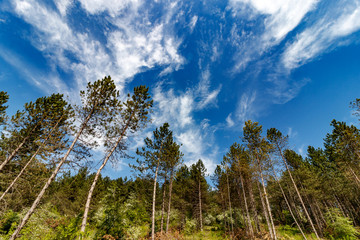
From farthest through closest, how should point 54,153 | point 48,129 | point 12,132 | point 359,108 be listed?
point 359,108 → point 48,129 → point 12,132 → point 54,153

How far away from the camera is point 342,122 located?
20.3m

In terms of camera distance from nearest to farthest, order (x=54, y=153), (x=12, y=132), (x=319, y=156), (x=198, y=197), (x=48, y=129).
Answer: (x=54, y=153)
(x=12, y=132)
(x=48, y=129)
(x=198, y=197)
(x=319, y=156)

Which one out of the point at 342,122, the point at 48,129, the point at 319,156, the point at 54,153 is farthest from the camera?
the point at 319,156

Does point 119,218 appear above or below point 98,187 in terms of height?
below

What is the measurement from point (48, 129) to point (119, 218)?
10.5 m

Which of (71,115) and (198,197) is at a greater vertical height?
(71,115)

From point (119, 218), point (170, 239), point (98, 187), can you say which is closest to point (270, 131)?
point (170, 239)

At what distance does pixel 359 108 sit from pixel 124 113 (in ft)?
84.4

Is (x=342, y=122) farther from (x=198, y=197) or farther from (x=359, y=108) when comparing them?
(x=198, y=197)

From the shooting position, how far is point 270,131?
69.8 ft

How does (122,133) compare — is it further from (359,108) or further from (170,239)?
(359,108)

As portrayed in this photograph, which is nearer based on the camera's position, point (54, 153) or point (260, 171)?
point (54, 153)

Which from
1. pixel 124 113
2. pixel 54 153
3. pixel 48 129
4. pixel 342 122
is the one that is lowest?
pixel 54 153

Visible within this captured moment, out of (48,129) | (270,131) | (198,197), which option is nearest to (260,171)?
(270,131)
